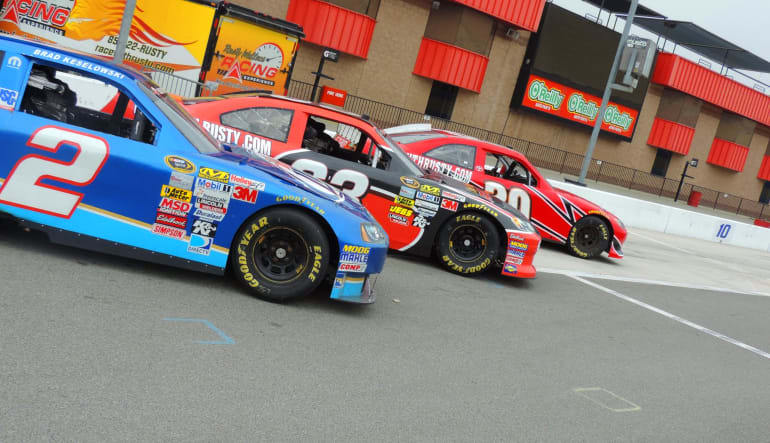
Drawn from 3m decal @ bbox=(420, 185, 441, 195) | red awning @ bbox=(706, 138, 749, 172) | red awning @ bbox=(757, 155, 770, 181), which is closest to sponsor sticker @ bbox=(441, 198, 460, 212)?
3m decal @ bbox=(420, 185, 441, 195)

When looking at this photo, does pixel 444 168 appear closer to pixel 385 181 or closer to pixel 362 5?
pixel 385 181

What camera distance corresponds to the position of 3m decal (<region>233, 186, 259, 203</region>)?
530cm

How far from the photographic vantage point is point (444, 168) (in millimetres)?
10102

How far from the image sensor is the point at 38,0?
45.9 feet

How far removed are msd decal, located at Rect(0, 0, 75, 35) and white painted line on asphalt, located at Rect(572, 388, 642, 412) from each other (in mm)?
13046

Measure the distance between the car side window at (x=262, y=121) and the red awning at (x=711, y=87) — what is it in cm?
3261

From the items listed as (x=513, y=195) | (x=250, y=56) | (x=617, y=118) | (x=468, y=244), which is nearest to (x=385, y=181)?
(x=468, y=244)

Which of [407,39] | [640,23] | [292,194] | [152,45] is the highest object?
[640,23]

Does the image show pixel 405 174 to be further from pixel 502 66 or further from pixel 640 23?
pixel 640 23

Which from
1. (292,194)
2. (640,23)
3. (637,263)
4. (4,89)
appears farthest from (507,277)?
(640,23)

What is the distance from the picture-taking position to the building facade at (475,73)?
25.0m

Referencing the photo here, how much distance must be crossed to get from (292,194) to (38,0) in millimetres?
11358

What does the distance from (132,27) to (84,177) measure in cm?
1094

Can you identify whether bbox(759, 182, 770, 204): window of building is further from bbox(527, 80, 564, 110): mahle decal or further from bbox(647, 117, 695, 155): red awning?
bbox(527, 80, 564, 110): mahle decal
